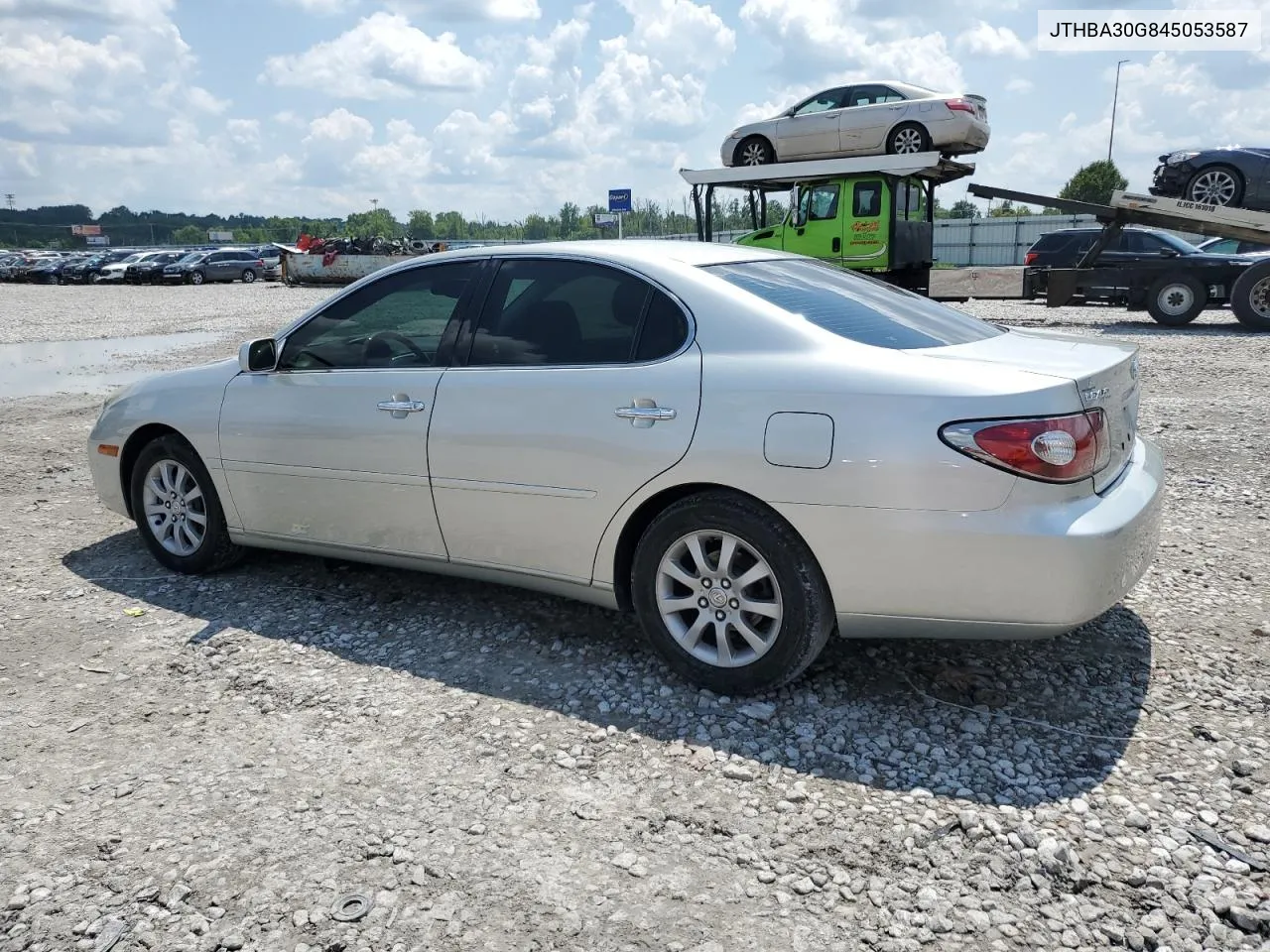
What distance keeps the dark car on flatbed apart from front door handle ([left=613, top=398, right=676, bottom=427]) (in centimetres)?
1524

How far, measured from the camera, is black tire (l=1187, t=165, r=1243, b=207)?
16.7m

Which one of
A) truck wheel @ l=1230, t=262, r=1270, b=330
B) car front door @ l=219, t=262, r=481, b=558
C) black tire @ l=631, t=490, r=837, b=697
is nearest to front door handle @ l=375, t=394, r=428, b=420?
car front door @ l=219, t=262, r=481, b=558

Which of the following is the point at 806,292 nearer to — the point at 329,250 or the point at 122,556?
the point at 122,556

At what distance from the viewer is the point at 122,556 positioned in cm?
561

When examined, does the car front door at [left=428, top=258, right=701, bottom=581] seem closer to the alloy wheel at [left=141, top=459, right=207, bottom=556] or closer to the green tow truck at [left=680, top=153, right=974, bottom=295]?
the alloy wheel at [left=141, top=459, right=207, bottom=556]

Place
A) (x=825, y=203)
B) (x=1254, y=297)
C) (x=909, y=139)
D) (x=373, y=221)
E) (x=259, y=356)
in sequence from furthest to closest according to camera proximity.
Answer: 1. (x=373, y=221)
2. (x=909, y=139)
3. (x=1254, y=297)
4. (x=825, y=203)
5. (x=259, y=356)

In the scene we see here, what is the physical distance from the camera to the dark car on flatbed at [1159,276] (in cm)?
1612

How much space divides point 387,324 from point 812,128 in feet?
43.6

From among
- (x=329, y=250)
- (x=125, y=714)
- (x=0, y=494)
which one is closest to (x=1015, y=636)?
(x=125, y=714)

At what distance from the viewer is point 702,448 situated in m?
3.54

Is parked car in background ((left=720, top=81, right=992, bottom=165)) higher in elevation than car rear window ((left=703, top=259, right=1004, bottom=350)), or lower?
higher

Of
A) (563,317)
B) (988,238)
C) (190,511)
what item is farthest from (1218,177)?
(988,238)

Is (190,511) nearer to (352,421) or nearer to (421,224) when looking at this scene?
(352,421)

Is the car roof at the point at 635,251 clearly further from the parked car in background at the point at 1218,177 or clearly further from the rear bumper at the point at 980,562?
the parked car in background at the point at 1218,177
